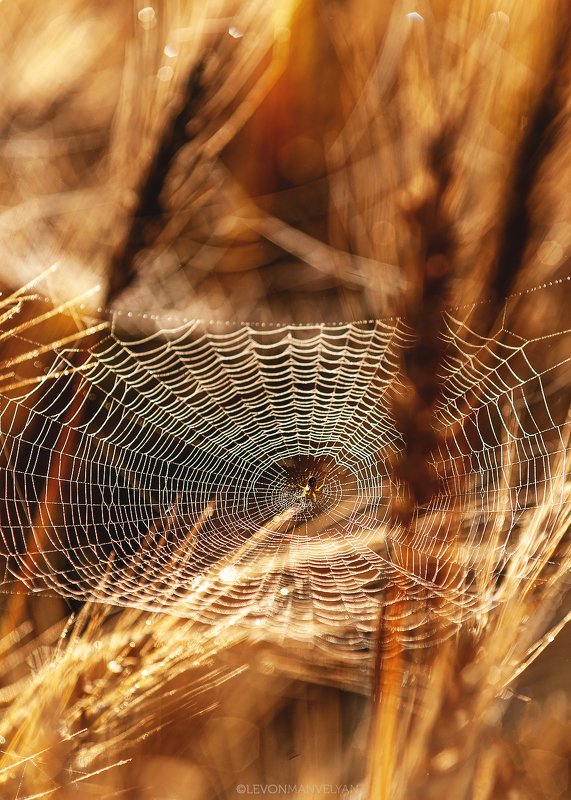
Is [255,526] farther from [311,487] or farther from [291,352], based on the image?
[291,352]

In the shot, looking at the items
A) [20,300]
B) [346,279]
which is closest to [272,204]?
[346,279]

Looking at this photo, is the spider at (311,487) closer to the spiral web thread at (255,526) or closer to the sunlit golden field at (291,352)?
the spiral web thread at (255,526)

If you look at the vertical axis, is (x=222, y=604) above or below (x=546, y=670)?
above

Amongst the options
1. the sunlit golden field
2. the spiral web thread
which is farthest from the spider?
the sunlit golden field

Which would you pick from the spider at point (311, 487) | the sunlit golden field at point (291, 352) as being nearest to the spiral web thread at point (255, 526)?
the sunlit golden field at point (291, 352)

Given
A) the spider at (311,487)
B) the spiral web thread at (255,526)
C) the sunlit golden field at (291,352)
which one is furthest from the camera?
the spider at (311,487)

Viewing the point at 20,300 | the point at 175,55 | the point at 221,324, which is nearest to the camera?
the point at 175,55

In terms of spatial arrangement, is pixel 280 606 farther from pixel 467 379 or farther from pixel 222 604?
pixel 467 379

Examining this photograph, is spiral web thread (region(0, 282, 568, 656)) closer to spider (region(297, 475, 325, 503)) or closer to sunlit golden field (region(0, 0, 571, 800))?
sunlit golden field (region(0, 0, 571, 800))
